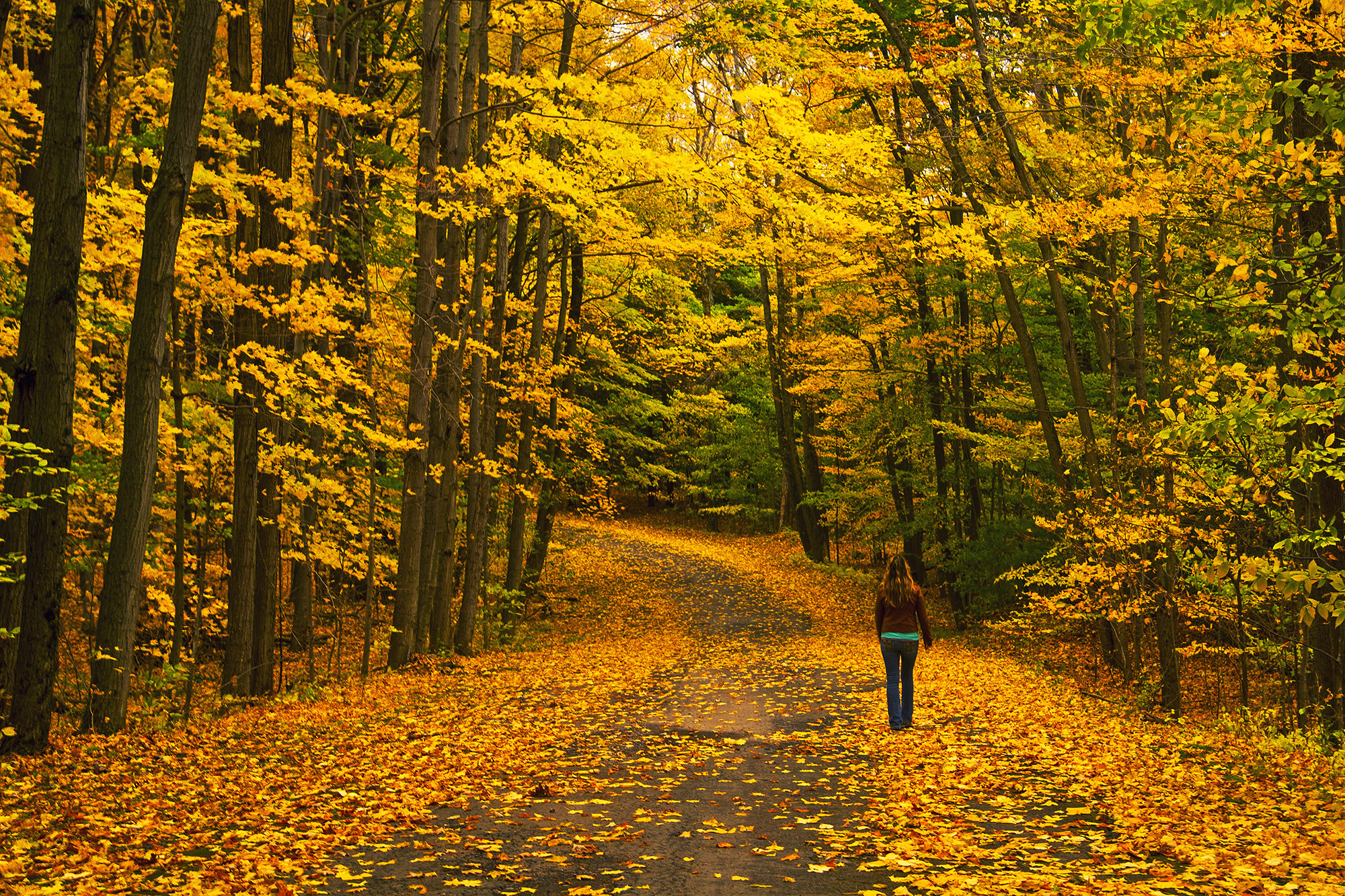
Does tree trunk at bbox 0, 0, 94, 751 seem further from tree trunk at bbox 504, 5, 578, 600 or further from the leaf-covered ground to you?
tree trunk at bbox 504, 5, 578, 600

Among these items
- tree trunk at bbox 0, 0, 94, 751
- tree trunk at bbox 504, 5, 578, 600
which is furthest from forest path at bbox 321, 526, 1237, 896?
tree trunk at bbox 504, 5, 578, 600

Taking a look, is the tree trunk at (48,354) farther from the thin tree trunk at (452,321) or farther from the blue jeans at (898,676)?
the blue jeans at (898,676)

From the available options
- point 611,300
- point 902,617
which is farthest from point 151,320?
point 611,300

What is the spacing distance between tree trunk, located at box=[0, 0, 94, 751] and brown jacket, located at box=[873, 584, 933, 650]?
6927 mm

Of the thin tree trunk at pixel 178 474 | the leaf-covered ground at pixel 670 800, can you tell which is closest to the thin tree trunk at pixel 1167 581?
the leaf-covered ground at pixel 670 800

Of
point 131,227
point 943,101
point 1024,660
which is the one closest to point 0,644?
point 131,227

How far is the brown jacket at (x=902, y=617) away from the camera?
29.5 feet

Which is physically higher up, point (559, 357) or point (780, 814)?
point (559, 357)

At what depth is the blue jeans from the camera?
892cm

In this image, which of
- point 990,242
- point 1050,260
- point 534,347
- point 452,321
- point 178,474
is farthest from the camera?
point 534,347

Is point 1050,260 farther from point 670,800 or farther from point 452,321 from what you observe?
point 670,800

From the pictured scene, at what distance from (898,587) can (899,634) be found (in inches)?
16.8

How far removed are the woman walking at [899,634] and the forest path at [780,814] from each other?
0.93 feet

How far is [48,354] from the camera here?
294 inches
